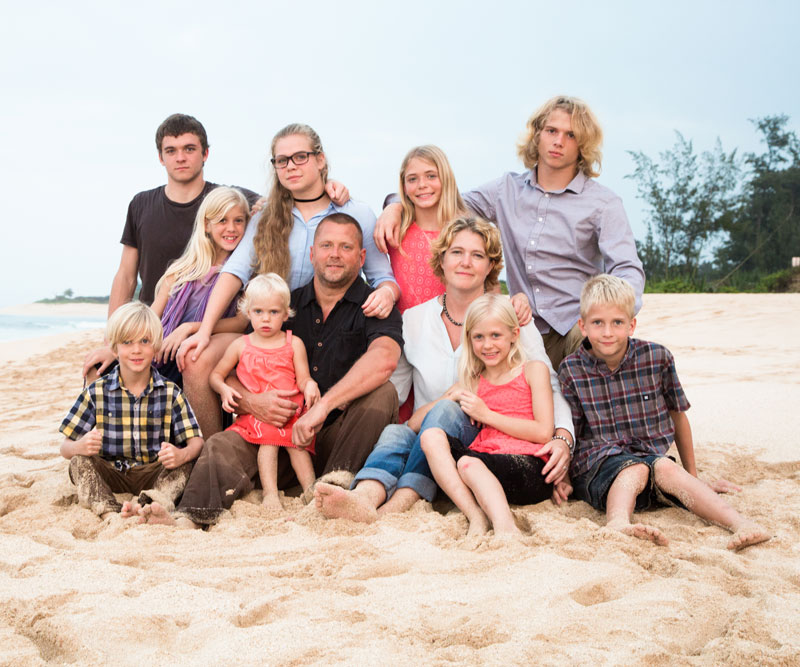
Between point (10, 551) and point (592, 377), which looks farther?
point (592, 377)

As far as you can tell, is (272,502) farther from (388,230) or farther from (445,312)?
(388,230)

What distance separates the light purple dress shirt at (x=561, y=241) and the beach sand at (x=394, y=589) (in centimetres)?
119

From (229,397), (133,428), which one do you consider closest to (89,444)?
(133,428)

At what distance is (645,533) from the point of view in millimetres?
2391

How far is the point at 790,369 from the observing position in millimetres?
6379

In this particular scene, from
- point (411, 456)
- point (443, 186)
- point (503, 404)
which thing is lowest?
point (411, 456)

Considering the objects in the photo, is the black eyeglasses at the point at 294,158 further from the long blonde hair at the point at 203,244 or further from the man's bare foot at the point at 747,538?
the man's bare foot at the point at 747,538

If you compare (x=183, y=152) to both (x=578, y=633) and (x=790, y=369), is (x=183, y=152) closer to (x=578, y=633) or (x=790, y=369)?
(x=578, y=633)

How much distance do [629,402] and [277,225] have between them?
1.99 metres

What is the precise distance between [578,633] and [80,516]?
209cm

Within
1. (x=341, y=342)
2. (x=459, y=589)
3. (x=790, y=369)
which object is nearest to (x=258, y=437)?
(x=341, y=342)

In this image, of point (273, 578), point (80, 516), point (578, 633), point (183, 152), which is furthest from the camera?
point (183, 152)

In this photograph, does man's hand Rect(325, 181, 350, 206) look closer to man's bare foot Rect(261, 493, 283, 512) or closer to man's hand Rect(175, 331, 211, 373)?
man's hand Rect(175, 331, 211, 373)

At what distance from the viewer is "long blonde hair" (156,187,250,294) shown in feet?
12.5
